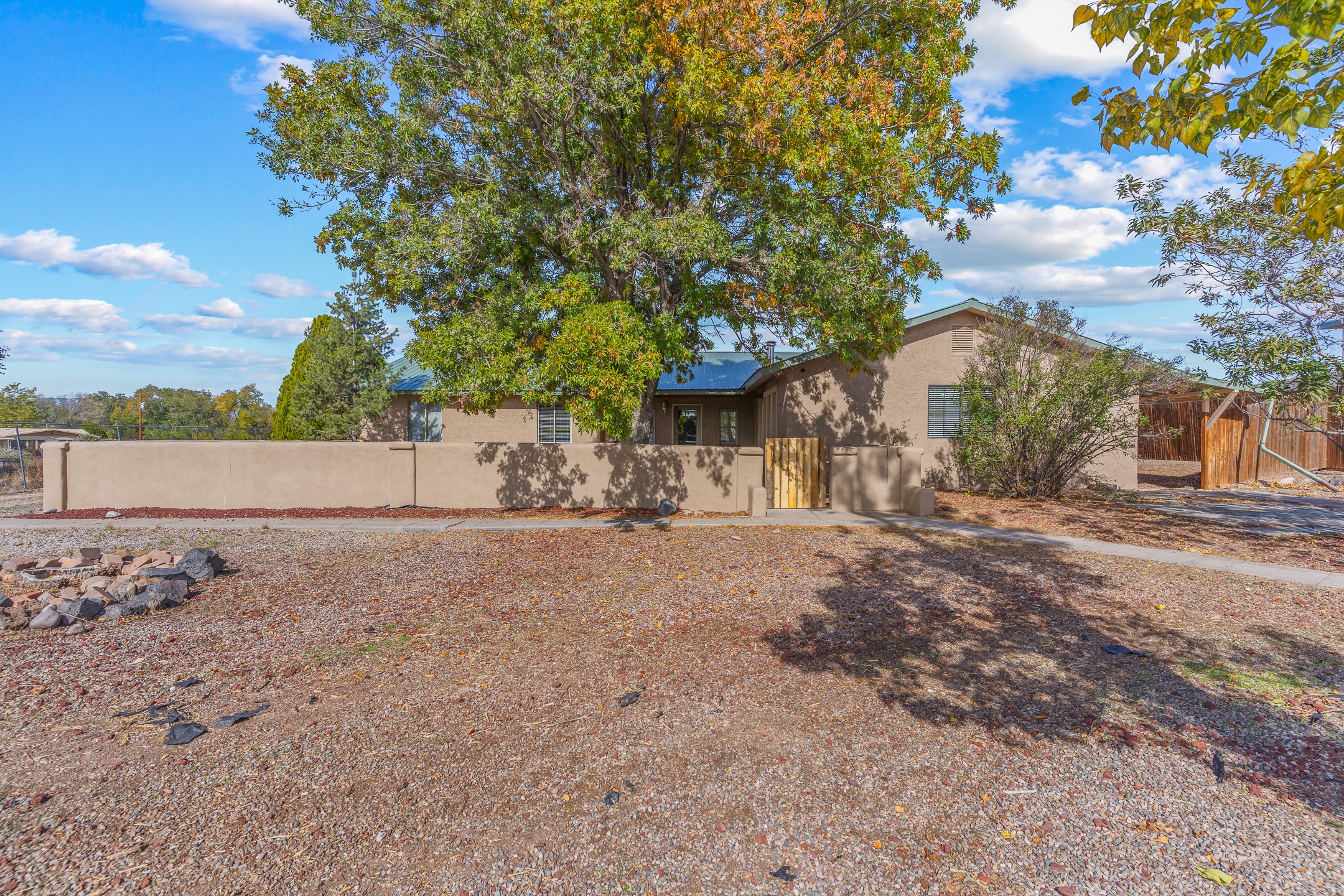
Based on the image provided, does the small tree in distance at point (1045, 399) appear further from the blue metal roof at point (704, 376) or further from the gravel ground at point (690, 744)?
the blue metal roof at point (704, 376)

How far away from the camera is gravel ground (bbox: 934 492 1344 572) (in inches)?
347

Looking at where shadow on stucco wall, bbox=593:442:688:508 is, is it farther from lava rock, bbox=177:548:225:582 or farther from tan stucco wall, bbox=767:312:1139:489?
lava rock, bbox=177:548:225:582

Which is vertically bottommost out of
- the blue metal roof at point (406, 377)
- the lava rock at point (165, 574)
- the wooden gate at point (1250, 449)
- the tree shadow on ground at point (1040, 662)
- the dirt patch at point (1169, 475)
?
the tree shadow on ground at point (1040, 662)

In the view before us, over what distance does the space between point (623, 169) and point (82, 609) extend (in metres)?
9.28

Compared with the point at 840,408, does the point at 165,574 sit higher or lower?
lower

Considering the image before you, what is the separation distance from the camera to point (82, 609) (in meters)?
6.14

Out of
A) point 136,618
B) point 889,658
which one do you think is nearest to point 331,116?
point 136,618

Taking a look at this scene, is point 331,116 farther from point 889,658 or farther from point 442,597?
point 889,658

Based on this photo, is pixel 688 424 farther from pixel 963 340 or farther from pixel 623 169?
pixel 623 169

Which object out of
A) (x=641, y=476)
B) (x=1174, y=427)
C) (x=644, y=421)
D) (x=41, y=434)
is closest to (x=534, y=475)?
(x=641, y=476)

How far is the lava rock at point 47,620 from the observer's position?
5.96 meters

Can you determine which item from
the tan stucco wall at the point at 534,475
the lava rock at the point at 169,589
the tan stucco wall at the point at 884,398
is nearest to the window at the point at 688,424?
the tan stucco wall at the point at 884,398

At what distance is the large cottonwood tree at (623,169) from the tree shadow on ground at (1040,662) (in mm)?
4310

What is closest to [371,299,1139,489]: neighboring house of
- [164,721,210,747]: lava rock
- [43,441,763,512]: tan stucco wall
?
[43,441,763,512]: tan stucco wall
